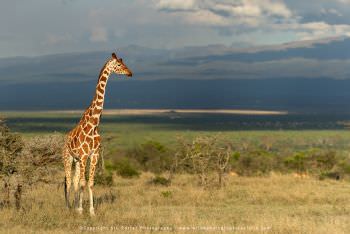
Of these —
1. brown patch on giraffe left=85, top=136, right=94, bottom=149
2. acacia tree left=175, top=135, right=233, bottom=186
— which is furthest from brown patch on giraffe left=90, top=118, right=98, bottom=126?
acacia tree left=175, top=135, right=233, bottom=186

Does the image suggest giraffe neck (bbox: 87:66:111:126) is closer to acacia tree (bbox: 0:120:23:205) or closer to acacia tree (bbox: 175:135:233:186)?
acacia tree (bbox: 0:120:23:205)

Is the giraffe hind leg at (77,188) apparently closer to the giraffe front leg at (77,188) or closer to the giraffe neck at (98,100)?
the giraffe front leg at (77,188)

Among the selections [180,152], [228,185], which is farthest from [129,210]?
[180,152]

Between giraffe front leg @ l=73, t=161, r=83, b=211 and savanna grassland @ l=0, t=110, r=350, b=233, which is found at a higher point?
giraffe front leg @ l=73, t=161, r=83, b=211

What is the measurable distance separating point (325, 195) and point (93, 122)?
34.1 ft

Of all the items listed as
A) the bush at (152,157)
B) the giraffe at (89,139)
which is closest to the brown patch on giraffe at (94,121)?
the giraffe at (89,139)

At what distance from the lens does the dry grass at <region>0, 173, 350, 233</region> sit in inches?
594

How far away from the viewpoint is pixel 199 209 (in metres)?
19.5

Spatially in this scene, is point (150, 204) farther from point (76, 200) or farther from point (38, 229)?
point (38, 229)

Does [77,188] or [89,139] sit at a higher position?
[89,139]

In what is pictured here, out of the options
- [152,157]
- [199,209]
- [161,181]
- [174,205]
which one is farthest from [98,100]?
[152,157]

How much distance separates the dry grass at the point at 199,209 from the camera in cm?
1509

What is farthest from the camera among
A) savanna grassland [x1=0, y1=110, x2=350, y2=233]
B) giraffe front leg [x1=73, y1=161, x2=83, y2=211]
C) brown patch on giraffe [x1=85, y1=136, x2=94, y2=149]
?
giraffe front leg [x1=73, y1=161, x2=83, y2=211]

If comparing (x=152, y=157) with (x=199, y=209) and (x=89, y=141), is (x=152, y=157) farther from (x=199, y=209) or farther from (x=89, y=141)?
(x=89, y=141)
